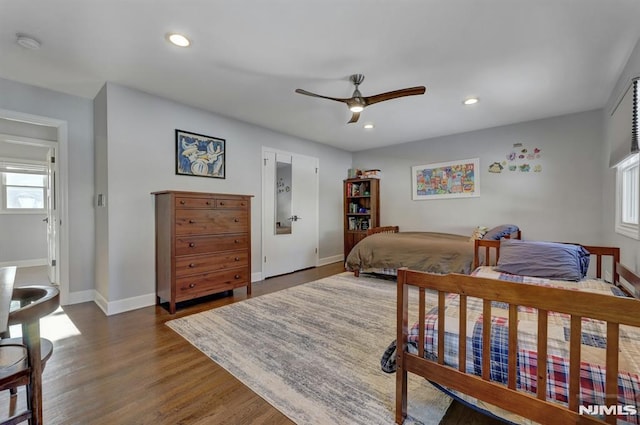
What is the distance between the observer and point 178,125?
3.32m

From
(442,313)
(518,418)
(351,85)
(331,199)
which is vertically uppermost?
(351,85)

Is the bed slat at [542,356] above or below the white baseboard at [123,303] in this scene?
above

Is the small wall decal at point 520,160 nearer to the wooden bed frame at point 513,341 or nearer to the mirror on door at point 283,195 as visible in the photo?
the mirror on door at point 283,195

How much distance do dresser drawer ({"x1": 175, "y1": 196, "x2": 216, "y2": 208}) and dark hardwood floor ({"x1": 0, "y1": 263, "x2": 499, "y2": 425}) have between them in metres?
1.17

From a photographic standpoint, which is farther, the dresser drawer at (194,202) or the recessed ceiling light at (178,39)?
the dresser drawer at (194,202)

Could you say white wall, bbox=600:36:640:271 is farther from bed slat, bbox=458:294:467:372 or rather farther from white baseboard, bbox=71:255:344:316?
white baseboard, bbox=71:255:344:316

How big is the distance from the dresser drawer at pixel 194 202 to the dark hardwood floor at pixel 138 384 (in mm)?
1175

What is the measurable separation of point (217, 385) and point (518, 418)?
5.10ft

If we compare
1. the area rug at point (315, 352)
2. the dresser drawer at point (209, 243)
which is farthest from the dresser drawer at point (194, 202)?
the area rug at point (315, 352)

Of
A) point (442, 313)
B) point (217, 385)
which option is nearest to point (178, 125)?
point (217, 385)

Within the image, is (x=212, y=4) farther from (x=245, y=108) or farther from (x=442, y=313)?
(x=442, y=313)

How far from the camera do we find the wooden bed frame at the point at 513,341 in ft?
2.87

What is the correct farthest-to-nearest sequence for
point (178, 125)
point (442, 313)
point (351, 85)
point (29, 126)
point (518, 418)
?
point (29, 126), point (178, 125), point (351, 85), point (442, 313), point (518, 418)

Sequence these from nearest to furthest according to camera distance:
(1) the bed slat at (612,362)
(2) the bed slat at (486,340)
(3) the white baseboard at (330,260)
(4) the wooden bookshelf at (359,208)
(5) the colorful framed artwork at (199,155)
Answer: (1) the bed slat at (612,362) → (2) the bed slat at (486,340) → (5) the colorful framed artwork at (199,155) → (3) the white baseboard at (330,260) → (4) the wooden bookshelf at (359,208)
